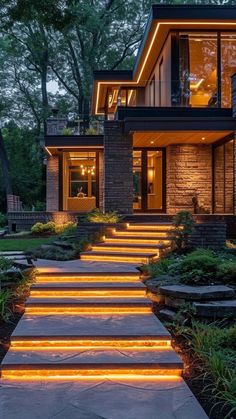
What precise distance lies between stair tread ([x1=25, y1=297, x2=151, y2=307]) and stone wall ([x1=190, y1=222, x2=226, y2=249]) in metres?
4.16

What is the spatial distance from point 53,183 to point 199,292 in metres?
15.7

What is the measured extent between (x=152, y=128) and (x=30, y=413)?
10.2 meters

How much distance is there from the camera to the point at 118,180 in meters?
12.8

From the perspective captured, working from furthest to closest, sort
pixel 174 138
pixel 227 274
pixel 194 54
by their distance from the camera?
pixel 194 54 → pixel 174 138 → pixel 227 274

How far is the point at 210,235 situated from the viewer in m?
10.0

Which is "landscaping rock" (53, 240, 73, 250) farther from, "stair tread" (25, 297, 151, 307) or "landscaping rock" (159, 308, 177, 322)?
"landscaping rock" (159, 308, 177, 322)

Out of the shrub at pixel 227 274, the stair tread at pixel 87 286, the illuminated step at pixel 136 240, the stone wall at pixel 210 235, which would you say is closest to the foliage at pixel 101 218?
the illuminated step at pixel 136 240

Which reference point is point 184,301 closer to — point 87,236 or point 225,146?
point 87,236

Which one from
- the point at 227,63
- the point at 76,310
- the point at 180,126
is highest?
the point at 227,63

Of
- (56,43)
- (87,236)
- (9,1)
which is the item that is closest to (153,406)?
(9,1)

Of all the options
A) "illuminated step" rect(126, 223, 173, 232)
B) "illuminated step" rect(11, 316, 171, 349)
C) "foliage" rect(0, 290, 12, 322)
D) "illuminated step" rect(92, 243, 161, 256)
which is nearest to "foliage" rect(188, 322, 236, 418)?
"illuminated step" rect(11, 316, 171, 349)

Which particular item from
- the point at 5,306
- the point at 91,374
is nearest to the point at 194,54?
the point at 5,306

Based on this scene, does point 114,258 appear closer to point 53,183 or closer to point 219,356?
point 219,356

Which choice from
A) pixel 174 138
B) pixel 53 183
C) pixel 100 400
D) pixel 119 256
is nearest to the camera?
pixel 100 400
